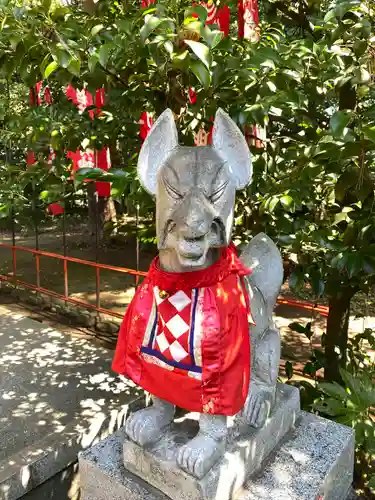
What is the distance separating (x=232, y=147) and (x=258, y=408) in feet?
3.79

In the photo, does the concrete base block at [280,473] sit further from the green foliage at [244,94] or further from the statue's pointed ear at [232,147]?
the statue's pointed ear at [232,147]

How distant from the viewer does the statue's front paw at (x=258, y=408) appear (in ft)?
7.05

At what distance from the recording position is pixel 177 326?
184 cm

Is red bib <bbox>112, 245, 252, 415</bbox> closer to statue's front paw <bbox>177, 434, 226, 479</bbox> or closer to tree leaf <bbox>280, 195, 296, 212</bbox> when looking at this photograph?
statue's front paw <bbox>177, 434, 226, 479</bbox>

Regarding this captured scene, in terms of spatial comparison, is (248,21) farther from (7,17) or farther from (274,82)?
(7,17)

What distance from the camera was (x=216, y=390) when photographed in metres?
1.81

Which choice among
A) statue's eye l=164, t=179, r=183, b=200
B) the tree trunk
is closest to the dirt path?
the tree trunk

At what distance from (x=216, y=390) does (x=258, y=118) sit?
114cm

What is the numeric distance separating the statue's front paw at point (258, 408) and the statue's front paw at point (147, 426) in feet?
1.17

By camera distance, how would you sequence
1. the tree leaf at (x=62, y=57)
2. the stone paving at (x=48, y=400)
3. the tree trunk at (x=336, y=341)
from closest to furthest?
1. the tree leaf at (x=62, y=57)
2. the stone paving at (x=48, y=400)
3. the tree trunk at (x=336, y=341)

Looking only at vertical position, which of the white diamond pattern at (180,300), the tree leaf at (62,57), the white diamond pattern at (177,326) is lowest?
the white diamond pattern at (177,326)

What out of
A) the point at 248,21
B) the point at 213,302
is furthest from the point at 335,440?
the point at 248,21

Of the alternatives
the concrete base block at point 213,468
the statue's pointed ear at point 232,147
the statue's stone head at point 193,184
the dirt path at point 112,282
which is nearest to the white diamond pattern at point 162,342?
the statue's stone head at point 193,184

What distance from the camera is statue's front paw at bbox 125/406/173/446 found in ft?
6.49
